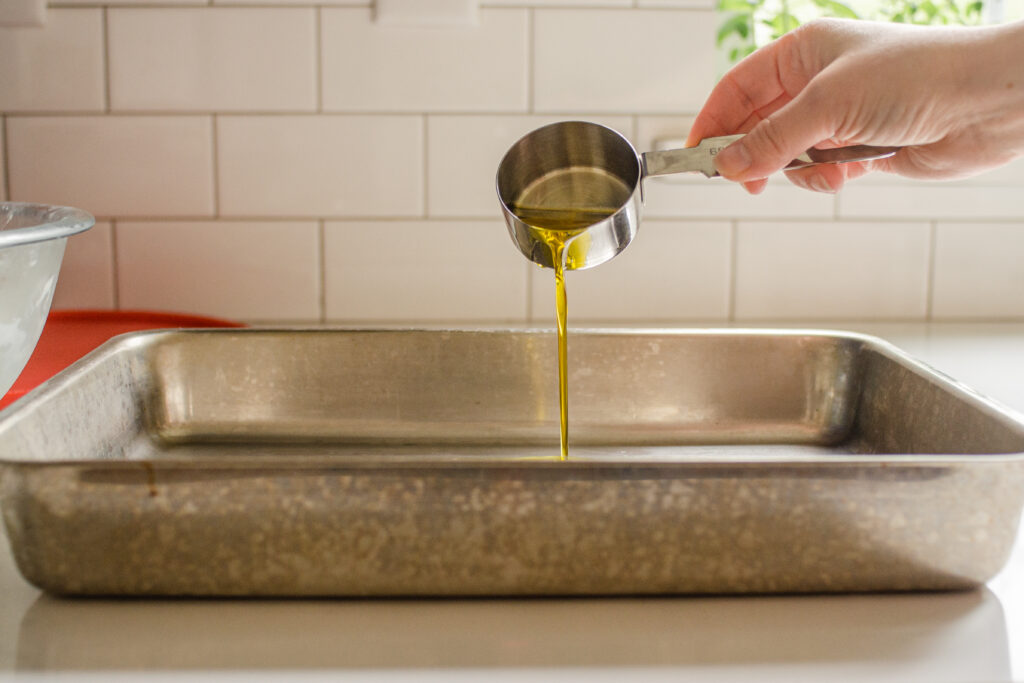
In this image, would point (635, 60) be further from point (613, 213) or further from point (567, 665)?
point (567, 665)

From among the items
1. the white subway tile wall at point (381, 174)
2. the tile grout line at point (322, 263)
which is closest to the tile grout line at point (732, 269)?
the white subway tile wall at point (381, 174)

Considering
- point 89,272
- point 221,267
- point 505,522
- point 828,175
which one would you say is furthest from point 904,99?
point 89,272

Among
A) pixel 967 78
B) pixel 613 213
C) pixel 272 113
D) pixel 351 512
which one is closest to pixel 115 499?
pixel 351 512

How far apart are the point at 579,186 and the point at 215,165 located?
1.42 ft

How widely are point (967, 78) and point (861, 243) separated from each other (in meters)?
0.48

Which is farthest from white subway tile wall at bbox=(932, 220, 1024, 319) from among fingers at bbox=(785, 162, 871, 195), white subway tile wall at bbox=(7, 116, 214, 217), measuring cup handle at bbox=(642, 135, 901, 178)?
white subway tile wall at bbox=(7, 116, 214, 217)

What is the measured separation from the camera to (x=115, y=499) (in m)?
0.44

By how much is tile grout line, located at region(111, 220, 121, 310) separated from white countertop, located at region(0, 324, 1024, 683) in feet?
1.95

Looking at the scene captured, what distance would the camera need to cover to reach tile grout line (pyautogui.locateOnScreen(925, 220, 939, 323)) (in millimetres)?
1075

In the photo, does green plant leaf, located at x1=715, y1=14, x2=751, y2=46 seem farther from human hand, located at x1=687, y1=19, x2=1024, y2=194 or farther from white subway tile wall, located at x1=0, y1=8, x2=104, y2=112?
white subway tile wall, located at x1=0, y1=8, x2=104, y2=112

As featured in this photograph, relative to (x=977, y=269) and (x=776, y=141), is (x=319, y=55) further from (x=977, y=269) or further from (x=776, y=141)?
(x=977, y=269)

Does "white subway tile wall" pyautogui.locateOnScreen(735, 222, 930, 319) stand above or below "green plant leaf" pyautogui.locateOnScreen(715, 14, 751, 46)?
below

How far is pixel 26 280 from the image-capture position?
60 cm

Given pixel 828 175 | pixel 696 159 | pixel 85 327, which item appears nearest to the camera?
pixel 696 159
